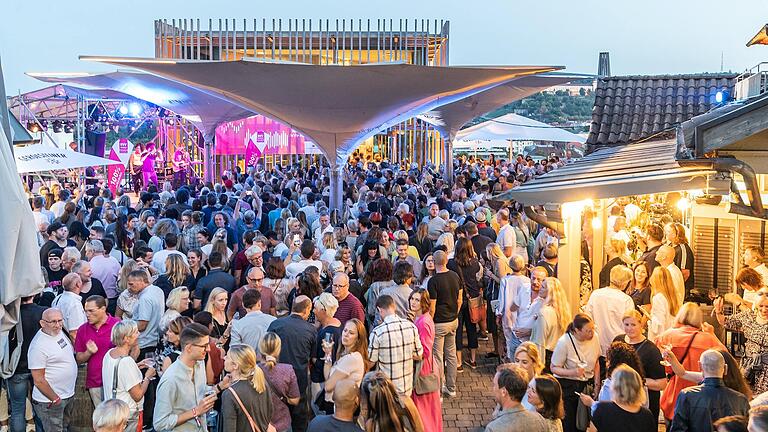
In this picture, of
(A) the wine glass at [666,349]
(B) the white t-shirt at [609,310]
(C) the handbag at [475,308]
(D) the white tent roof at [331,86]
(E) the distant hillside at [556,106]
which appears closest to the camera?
(A) the wine glass at [666,349]

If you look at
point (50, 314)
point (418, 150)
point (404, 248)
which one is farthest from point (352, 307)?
point (418, 150)

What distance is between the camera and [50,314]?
18.1ft

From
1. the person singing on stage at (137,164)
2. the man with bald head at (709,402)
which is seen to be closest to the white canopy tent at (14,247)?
the man with bald head at (709,402)

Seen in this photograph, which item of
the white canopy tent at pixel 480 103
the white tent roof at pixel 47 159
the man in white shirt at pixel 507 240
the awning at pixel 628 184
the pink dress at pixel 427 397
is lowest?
the pink dress at pixel 427 397

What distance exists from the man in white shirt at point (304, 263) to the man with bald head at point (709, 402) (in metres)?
4.16

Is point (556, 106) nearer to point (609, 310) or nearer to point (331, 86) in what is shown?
point (331, 86)

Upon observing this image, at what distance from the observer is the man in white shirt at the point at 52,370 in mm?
5570

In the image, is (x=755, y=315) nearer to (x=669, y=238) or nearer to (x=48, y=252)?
(x=669, y=238)

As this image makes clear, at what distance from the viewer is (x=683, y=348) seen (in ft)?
18.9

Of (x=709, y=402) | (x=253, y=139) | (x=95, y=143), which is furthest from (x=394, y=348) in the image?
(x=253, y=139)

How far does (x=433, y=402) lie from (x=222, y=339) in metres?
1.87

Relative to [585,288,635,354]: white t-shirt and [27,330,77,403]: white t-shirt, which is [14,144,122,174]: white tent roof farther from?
[585,288,635,354]: white t-shirt

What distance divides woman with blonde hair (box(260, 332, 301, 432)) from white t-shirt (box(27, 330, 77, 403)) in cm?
165

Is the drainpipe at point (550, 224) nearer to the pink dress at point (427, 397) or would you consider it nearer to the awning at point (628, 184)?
the awning at point (628, 184)
